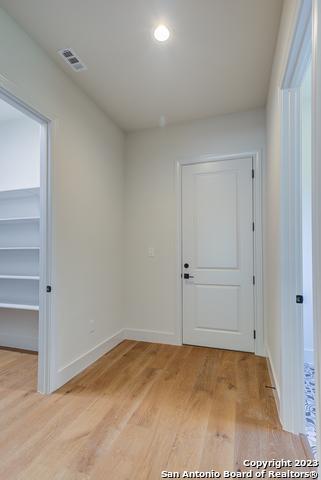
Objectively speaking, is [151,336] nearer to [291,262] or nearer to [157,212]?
[157,212]

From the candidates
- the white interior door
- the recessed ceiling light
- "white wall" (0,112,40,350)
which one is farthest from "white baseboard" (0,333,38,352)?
the recessed ceiling light

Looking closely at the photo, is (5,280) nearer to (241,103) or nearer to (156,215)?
(156,215)

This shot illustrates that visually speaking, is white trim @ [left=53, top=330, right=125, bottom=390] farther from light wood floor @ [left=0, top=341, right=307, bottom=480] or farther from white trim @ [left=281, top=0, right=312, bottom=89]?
white trim @ [left=281, top=0, right=312, bottom=89]

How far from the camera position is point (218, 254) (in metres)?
3.08

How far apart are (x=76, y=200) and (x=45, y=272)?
78 cm

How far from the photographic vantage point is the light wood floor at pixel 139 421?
143cm

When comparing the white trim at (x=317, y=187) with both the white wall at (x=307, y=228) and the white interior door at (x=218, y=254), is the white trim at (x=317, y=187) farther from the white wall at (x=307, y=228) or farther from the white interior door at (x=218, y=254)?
the white interior door at (x=218, y=254)

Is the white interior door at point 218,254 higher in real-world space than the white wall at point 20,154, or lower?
lower

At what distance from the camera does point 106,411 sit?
1.90 meters

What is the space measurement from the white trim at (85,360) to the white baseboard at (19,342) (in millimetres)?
834

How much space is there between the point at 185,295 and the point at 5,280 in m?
2.29

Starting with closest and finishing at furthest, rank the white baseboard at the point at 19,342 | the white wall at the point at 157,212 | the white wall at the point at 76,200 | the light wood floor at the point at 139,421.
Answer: the light wood floor at the point at 139,421
the white wall at the point at 76,200
the white baseboard at the point at 19,342
the white wall at the point at 157,212

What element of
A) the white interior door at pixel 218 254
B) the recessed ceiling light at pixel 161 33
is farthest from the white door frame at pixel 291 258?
the white interior door at pixel 218 254

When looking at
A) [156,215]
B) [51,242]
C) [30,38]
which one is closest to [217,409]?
[51,242]
